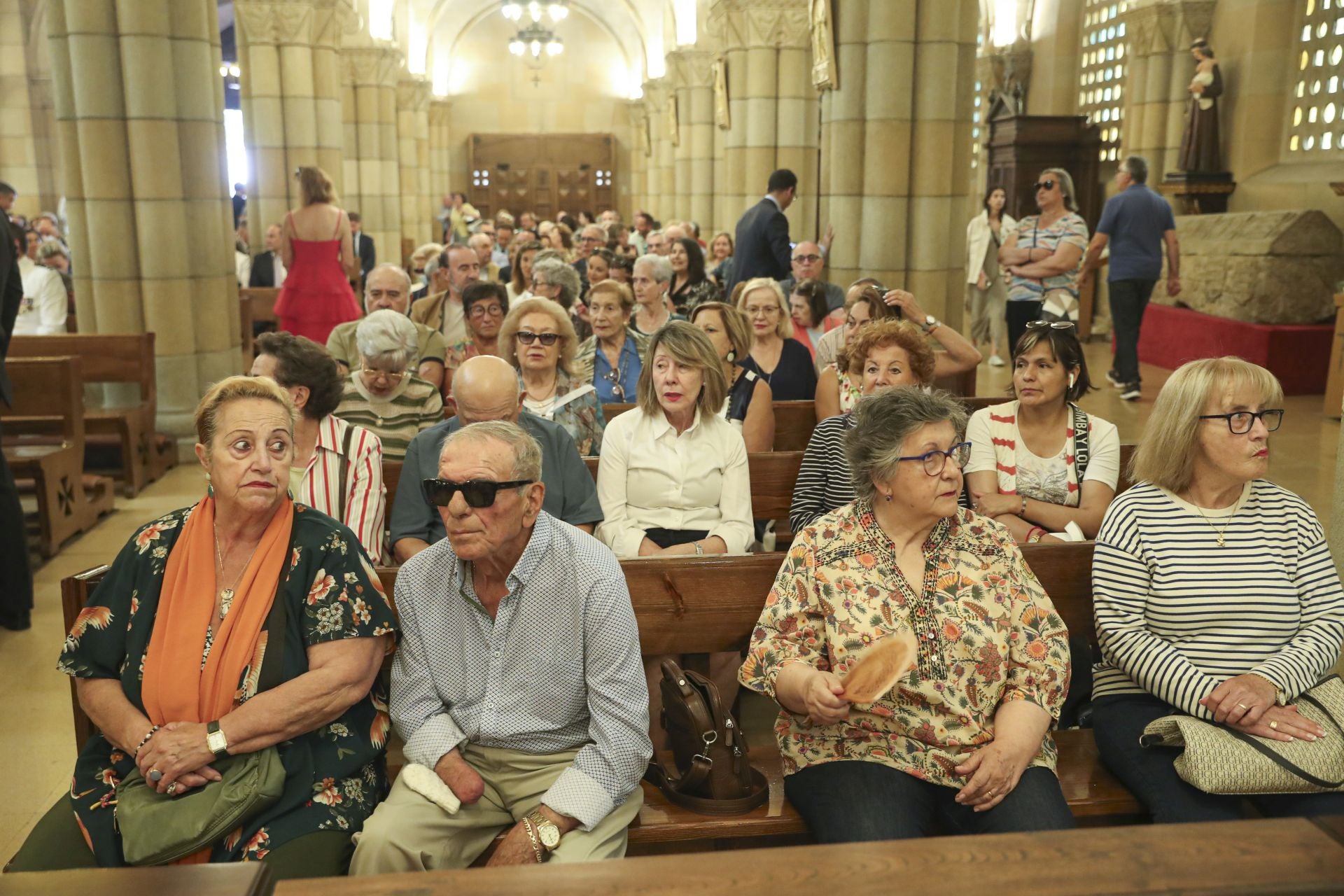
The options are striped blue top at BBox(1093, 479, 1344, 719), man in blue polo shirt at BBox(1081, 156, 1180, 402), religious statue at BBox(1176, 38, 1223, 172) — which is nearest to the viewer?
striped blue top at BBox(1093, 479, 1344, 719)

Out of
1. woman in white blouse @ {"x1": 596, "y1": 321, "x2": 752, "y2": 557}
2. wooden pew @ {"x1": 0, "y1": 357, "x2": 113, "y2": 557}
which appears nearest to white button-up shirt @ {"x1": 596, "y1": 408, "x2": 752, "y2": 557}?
woman in white blouse @ {"x1": 596, "y1": 321, "x2": 752, "y2": 557}

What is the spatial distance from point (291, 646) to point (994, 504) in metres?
2.43

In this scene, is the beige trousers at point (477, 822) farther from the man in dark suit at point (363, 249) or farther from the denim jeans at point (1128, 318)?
the man in dark suit at point (363, 249)

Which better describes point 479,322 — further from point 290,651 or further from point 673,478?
point 290,651

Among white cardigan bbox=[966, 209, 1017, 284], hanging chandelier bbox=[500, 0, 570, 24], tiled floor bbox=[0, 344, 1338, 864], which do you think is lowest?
tiled floor bbox=[0, 344, 1338, 864]

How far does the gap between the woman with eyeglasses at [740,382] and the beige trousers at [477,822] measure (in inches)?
90.9

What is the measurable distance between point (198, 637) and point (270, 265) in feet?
33.0

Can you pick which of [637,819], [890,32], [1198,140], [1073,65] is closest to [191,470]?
[890,32]

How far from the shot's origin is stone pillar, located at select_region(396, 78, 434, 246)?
2708 cm

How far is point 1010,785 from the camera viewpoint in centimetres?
271

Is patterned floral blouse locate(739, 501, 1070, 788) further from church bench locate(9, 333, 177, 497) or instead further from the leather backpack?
church bench locate(9, 333, 177, 497)

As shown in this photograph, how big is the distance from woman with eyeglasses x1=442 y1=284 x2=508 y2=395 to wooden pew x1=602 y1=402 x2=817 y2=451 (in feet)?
3.04

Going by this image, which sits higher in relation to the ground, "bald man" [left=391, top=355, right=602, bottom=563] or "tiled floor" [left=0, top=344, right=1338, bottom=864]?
"bald man" [left=391, top=355, right=602, bottom=563]

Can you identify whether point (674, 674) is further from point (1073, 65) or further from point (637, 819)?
point (1073, 65)
